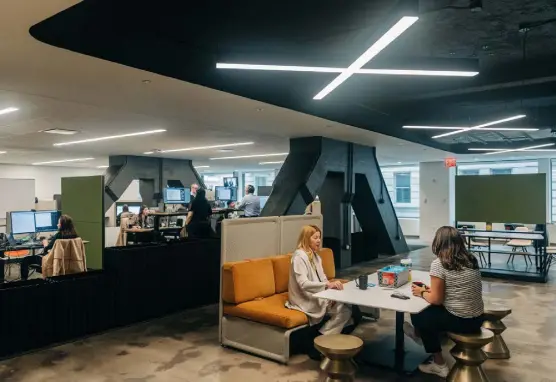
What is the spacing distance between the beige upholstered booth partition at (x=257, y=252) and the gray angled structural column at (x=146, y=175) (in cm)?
783

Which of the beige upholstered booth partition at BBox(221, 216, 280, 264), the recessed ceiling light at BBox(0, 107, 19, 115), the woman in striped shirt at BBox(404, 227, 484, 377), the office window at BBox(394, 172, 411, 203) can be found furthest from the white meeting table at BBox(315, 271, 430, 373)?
the office window at BBox(394, 172, 411, 203)

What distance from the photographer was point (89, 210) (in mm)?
5250

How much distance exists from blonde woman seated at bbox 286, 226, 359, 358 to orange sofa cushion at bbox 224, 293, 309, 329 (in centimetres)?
11

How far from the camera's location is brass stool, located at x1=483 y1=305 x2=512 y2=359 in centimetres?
404

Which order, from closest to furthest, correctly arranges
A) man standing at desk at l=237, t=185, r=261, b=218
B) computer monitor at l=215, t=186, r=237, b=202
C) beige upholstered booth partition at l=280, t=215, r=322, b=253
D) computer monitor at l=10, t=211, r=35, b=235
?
1. beige upholstered booth partition at l=280, t=215, r=322, b=253
2. computer monitor at l=10, t=211, r=35, b=235
3. man standing at desk at l=237, t=185, r=261, b=218
4. computer monitor at l=215, t=186, r=237, b=202

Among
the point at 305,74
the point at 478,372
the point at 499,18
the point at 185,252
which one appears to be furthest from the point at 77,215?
the point at 499,18

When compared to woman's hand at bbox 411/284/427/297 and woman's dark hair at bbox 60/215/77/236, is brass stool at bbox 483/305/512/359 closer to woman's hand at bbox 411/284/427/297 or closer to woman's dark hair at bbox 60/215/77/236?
woman's hand at bbox 411/284/427/297

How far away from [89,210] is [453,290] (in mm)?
4172

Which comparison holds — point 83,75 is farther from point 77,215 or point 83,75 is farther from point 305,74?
point 305,74

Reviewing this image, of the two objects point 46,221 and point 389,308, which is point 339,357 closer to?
point 389,308

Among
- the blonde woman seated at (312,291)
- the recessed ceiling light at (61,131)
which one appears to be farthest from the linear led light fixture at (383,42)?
the recessed ceiling light at (61,131)

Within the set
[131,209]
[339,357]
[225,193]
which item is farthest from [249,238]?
[225,193]

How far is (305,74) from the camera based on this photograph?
17.2ft

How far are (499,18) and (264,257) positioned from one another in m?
3.41
